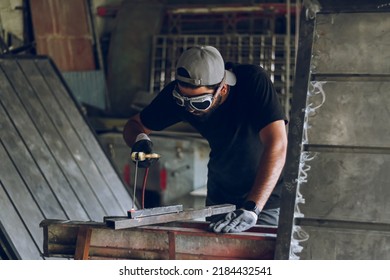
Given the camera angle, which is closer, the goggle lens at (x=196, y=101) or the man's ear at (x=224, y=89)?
the goggle lens at (x=196, y=101)

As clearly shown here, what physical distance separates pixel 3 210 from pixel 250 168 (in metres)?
1.38

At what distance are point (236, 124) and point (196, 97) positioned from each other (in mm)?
370

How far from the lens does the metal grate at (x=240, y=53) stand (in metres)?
7.94

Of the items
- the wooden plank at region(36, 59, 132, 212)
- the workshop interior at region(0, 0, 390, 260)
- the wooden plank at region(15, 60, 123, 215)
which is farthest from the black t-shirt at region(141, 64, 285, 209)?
the wooden plank at region(36, 59, 132, 212)

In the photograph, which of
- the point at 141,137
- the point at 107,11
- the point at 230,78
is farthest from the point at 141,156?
the point at 107,11

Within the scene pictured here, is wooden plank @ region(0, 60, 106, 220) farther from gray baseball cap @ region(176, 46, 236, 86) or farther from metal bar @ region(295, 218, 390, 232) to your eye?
metal bar @ region(295, 218, 390, 232)

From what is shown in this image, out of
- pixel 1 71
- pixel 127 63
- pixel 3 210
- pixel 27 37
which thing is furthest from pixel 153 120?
pixel 127 63

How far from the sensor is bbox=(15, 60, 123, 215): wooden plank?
518 centimetres

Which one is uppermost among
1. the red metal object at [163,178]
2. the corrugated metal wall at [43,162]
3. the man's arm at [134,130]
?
the man's arm at [134,130]

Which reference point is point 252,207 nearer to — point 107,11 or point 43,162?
point 43,162

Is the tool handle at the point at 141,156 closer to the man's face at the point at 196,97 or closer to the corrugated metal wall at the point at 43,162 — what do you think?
the man's face at the point at 196,97

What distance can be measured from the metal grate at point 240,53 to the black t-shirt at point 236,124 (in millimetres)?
3369

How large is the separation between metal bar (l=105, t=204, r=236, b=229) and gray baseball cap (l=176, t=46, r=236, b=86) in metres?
0.62

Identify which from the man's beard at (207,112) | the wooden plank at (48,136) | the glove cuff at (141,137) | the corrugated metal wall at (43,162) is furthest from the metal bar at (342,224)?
the wooden plank at (48,136)
